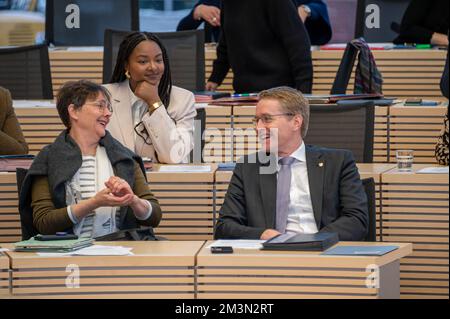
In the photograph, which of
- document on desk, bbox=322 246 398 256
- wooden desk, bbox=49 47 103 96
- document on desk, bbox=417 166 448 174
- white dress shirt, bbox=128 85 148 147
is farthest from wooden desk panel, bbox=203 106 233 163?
document on desk, bbox=322 246 398 256

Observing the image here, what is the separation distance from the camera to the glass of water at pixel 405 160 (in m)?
5.78

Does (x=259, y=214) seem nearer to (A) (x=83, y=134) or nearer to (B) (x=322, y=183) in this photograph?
(B) (x=322, y=183)

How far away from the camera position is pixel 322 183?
524cm

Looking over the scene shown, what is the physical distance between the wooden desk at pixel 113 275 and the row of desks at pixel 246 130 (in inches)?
96.6

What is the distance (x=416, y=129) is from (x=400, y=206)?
136 cm

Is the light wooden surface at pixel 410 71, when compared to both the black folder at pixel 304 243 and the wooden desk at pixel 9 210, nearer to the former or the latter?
the wooden desk at pixel 9 210

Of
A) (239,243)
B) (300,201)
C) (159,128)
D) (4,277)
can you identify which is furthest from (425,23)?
(4,277)

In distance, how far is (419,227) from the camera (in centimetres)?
572

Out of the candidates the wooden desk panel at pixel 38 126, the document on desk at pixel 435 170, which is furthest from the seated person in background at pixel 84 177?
the wooden desk panel at pixel 38 126

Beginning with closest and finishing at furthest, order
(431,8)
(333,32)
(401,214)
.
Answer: (401,214) < (431,8) < (333,32)

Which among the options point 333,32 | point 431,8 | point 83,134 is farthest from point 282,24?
point 83,134

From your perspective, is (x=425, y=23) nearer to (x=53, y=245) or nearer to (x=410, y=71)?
(x=410, y=71)

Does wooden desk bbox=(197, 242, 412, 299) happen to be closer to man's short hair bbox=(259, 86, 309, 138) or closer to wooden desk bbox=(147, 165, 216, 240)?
man's short hair bbox=(259, 86, 309, 138)

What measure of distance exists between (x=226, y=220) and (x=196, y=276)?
82 centimetres
